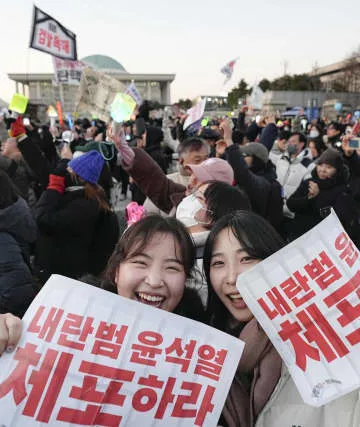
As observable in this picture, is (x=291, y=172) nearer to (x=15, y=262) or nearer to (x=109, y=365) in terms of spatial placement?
(x=15, y=262)

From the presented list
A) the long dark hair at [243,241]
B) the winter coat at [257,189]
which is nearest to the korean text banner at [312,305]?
the long dark hair at [243,241]

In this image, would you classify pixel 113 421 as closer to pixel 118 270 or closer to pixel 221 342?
pixel 221 342

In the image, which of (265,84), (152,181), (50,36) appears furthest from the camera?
(265,84)

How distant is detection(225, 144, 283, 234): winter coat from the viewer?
3.61m

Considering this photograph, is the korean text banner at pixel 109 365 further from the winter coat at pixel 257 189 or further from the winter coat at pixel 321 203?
the winter coat at pixel 321 203

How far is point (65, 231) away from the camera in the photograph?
3.03 meters

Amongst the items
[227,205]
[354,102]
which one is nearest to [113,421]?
[227,205]

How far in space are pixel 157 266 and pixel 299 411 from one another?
2.13 feet

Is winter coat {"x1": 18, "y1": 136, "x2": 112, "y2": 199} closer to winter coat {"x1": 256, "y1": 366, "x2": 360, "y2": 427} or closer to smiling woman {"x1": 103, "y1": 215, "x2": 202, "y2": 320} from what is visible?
smiling woman {"x1": 103, "y1": 215, "x2": 202, "y2": 320}

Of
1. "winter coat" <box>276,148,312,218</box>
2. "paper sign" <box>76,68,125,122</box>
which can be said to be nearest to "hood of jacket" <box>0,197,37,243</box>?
"paper sign" <box>76,68,125,122</box>

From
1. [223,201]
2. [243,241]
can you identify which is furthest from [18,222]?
[243,241]

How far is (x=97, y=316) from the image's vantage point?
3.76 ft

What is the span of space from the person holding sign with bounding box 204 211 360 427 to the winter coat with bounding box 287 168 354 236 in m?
2.34

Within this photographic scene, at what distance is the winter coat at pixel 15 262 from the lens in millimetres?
2373
